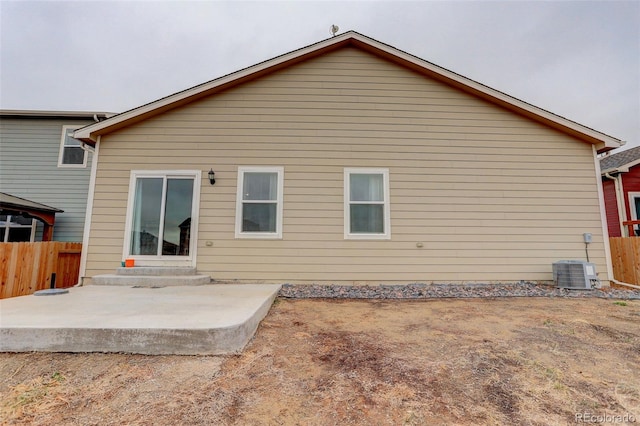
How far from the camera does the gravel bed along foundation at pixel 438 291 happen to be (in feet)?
17.6

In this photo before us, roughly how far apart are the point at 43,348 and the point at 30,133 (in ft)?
35.4

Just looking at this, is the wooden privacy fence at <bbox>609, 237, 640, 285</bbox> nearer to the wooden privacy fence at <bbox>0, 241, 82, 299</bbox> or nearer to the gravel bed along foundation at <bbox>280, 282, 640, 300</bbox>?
the gravel bed along foundation at <bbox>280, 282, 640, 300</bbox>

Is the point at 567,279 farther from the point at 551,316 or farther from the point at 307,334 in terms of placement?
the point at 307,334

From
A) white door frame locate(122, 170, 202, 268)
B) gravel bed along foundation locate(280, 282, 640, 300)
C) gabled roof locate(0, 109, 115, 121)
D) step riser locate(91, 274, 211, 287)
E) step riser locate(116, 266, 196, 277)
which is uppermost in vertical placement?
gabled roof locate(0, 109, 115, 121)

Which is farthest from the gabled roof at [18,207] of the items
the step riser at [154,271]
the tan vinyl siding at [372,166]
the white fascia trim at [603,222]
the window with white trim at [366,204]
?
the white fascia trim at [603,222]

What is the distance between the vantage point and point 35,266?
5.70 meters

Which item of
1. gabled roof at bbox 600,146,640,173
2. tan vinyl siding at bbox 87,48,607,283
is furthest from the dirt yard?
gabled roof at bbox 600,146,640,173

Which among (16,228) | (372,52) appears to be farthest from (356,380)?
(16,228)

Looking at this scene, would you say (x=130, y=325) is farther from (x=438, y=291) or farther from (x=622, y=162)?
(x=622, y=162)

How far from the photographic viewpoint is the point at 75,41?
14.5m

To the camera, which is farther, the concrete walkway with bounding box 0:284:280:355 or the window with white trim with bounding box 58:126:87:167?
the window with white trim with bounding box 58:126:87:167

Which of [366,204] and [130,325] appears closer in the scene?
[130,325]

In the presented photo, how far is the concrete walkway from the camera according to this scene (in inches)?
104

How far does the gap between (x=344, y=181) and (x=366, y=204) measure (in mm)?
693
